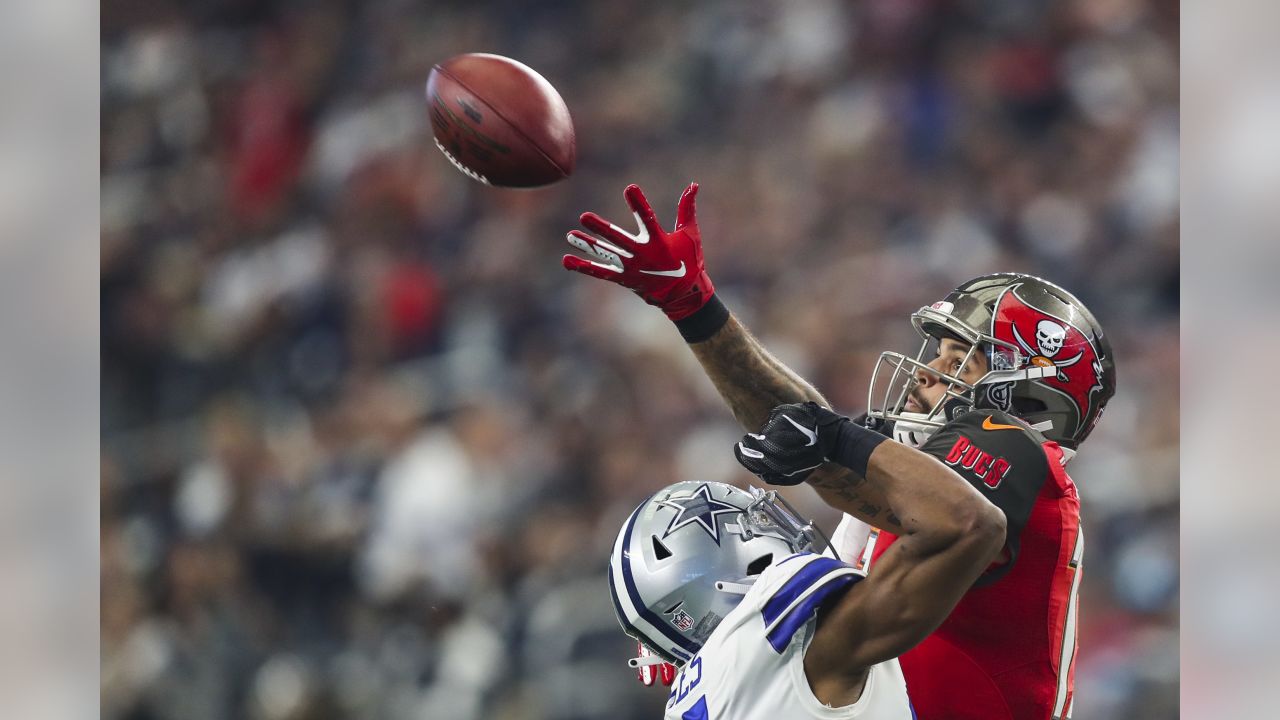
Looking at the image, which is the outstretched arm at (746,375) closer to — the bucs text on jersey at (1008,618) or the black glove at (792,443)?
the bucs text on jersey at (1008,618)

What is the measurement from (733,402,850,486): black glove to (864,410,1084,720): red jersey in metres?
0.40

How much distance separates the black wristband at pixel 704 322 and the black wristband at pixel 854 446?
0.75 meters

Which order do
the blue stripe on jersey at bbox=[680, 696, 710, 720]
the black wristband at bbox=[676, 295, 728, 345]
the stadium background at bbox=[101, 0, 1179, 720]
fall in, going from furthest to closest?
the stadium background at bbox=[101, 0, 1179, 720] < the black wristband at bbox=[676, 295, 728, 345] < the blue stripe on jersey at bbox=[680, 696, 710, 720]

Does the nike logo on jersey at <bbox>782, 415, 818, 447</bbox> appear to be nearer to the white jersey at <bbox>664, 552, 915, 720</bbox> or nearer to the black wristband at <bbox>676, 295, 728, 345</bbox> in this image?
the white jersey at <bbox>664, 552, 915, 720</bbox>

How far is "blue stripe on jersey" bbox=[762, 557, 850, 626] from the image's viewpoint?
1.55 meters

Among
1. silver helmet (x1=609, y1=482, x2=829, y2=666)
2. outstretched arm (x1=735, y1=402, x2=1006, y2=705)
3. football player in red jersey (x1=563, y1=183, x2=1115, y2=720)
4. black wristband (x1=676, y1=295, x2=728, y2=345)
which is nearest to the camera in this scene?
outstretched arm (x1=735, y1=402, x2=1006, y2=705)

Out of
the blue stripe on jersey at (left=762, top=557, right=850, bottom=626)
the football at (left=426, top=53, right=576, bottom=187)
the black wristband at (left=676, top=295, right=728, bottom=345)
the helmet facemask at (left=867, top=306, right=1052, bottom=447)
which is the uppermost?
the football at (left=426, top=53, right=576, bottom=187)

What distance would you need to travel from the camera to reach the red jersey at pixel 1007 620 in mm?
1889

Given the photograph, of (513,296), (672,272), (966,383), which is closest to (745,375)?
(672,272)

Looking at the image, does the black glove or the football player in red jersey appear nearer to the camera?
the black glove

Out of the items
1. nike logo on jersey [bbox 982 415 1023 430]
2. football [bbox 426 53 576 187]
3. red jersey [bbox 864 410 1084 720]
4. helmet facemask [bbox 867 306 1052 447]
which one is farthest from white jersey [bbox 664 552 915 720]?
football [bbox 426 53 576 187]

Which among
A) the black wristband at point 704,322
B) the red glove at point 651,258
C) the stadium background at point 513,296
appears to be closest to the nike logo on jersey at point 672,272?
the red glove at point 651,258

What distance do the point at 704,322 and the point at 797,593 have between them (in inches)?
33.2

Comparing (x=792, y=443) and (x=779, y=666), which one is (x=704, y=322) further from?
(x=779, y=666)
